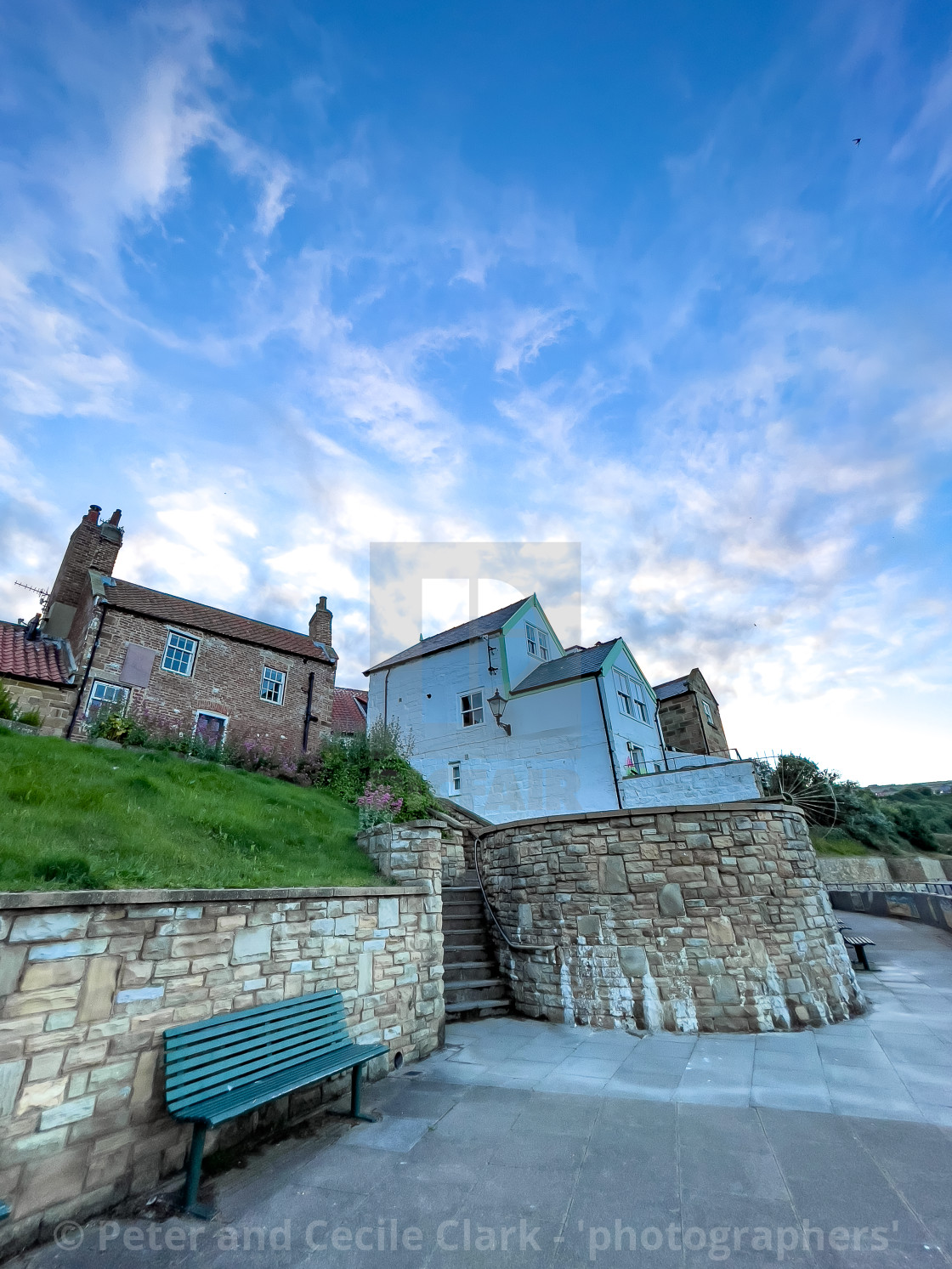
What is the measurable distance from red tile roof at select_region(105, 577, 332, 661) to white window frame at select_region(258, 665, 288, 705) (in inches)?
30.4

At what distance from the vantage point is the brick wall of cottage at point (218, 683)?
619 inches

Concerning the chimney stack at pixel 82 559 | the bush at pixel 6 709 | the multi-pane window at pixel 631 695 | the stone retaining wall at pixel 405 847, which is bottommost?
the stone retaining wall at pixel 405 847

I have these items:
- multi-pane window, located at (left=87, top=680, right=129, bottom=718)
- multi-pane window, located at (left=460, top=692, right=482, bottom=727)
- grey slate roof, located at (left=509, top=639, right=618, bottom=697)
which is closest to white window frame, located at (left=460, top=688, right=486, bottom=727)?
multi-pane window, located at (left=460, top=692, right=482, bottom=727)

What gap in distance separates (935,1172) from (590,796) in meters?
13.1

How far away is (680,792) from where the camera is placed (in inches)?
615

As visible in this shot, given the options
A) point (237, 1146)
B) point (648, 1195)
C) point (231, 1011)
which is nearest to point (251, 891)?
point (231, 1011)

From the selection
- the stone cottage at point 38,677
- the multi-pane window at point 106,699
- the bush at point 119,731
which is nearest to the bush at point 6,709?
the bush at point 119,731

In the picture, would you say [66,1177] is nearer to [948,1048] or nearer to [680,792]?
[948,1048]

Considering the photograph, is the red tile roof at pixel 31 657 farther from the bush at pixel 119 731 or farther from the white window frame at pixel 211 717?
the white window frame at pixel 211 717

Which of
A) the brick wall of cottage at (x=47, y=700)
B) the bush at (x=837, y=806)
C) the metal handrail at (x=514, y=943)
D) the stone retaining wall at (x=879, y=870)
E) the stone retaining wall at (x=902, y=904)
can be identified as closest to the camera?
the metal handrail at (x=514, y=943)

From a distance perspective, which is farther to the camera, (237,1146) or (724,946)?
(724,946)

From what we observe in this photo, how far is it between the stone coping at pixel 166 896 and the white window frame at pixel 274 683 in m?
13.6

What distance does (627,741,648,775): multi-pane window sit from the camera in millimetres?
17766

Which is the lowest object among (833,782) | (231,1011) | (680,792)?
(231,1011)
